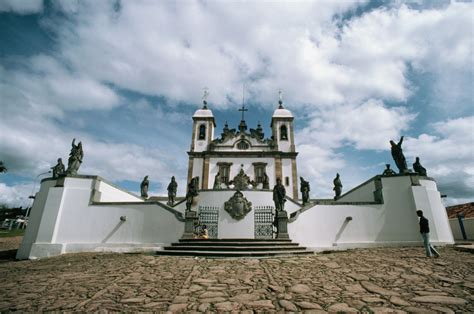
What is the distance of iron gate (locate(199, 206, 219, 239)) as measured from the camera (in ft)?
46.9

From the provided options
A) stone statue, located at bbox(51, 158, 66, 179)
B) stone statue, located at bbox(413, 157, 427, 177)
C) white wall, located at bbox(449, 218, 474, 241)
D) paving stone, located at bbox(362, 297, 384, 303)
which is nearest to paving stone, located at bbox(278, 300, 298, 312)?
paving stone, located at bbox(362, 297, 384, 303)

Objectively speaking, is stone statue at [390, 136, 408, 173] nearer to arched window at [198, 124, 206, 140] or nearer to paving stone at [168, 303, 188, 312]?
paving stone at [168, 303, 188, 312]

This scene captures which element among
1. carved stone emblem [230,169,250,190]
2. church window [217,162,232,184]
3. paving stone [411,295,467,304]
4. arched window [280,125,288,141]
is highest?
arched window [280,125,288,141]

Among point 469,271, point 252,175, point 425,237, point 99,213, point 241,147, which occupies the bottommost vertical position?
point 469,271

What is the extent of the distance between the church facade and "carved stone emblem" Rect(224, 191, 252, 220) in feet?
30.5

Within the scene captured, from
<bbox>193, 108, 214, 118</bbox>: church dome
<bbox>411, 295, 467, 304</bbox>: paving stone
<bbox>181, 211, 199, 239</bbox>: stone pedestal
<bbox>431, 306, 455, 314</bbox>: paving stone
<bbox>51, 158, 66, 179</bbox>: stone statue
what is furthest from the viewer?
<bbox>193, 108, 214, 118</bbox>: church dome

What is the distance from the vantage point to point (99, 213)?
1218 cm

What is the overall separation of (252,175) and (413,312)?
23109 millimetres

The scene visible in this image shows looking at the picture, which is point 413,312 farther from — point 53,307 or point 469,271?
point 53,307

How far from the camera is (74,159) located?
12.8 m

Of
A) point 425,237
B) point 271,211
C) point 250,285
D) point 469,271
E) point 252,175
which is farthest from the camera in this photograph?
point 252,175

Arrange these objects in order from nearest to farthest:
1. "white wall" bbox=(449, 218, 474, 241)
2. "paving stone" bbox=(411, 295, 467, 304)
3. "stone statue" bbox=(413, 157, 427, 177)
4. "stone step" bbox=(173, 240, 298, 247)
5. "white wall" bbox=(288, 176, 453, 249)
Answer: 1. "paving stone" bbox=(411, 295, 467, 304)
2. "stone step" bbox=(173, 240, 298, 247)
3. "white wall" bbox=(288, 176, 453, 249)
4. "stone statue" bbox=(413, 157, 427, 177)
5. "white wall" bbox=(449, 218, 474, 241)

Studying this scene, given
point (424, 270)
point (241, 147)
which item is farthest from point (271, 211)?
point (241, 147)

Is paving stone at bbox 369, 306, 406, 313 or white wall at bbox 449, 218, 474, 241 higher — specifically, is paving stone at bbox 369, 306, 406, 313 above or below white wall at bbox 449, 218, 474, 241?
below
